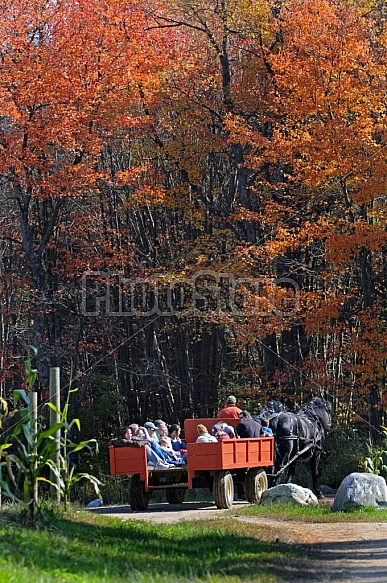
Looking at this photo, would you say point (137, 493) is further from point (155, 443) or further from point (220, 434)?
point (220, 434)

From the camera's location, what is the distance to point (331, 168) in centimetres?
2156

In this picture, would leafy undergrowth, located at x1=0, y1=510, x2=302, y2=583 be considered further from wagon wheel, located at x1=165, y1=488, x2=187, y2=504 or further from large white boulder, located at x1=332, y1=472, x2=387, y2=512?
wagon wheel, located at x1=165, y1=488, x2=187, y2=504

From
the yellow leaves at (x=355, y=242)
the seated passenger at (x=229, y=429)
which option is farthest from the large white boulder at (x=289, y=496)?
the yellow leaves at (x=355, y=242)

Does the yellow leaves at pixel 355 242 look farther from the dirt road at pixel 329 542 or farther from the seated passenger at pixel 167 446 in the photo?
the dirt road at pixel 329 542

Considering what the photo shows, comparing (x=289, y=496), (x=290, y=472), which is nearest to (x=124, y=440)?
(x=289, y=496)

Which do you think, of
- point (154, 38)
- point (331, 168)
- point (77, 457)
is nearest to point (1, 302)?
point (77, 457)

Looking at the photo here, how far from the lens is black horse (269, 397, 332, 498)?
683 inches

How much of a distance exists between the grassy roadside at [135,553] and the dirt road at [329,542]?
18 centimetres

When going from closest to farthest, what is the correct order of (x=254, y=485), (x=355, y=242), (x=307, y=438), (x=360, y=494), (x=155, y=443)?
(x=360, y=494) → (x=155, y=443) → (x=254, y=485) → (x=307, y=438) → (x=355, y=242)

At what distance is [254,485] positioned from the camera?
621 inches

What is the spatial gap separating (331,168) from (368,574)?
14.7 metres

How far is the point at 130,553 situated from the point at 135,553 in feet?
0.23

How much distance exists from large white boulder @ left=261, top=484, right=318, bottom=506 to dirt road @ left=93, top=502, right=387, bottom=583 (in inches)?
22.0

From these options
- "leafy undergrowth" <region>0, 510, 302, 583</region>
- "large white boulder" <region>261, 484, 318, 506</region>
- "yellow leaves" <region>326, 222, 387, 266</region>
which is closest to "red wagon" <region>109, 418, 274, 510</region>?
"large white boulder" <region>261, 484, 318, 506</region>
